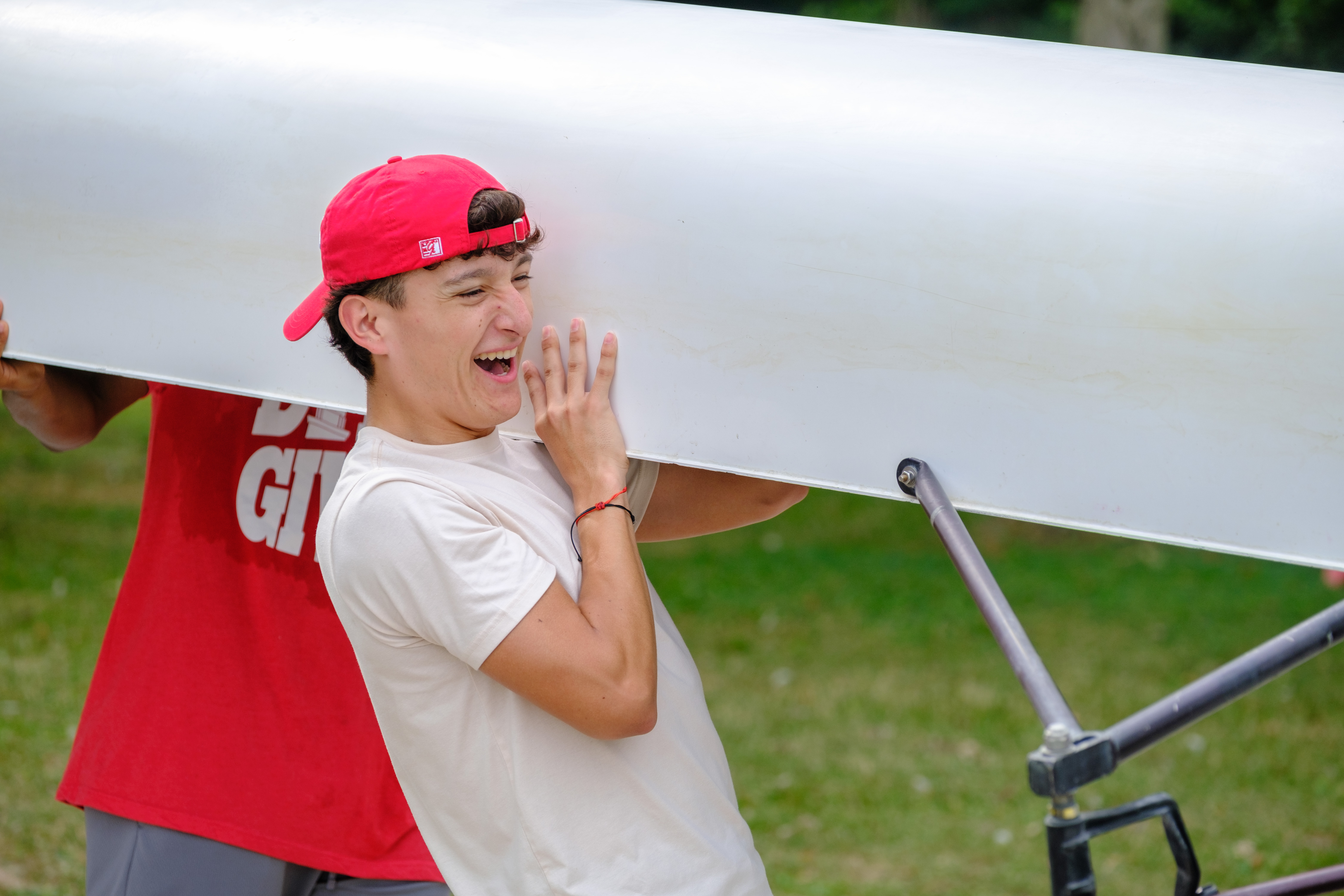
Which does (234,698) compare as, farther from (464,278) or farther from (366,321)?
(464,278)

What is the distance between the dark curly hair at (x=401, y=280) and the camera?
1.70 metres

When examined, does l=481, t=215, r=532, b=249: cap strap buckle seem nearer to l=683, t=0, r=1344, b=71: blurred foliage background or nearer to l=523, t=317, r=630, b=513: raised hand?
l=523, t=317, r=630, b=513: raised hand

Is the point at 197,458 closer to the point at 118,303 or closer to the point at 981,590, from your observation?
the point at 118,303

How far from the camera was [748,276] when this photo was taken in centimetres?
181

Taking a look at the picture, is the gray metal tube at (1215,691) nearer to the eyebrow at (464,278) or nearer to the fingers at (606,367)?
the fingers at (606,367)

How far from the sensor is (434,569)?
1.57m

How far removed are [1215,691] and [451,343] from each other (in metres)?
0.98

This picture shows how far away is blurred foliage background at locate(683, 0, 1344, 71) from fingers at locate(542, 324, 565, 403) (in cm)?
1369

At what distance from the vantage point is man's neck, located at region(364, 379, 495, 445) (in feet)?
5.70

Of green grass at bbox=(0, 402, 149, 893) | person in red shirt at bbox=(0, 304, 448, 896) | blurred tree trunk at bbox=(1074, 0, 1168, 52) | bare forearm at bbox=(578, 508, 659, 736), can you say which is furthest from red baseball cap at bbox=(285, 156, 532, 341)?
blurred tree trunk at bbox=(1074, 0, 1168, 52)

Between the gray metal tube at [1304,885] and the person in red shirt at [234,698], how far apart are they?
4.11ft

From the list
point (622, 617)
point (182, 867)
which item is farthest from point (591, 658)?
point (182, 867)

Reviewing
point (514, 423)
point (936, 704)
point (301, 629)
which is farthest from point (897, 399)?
point (936, 704)

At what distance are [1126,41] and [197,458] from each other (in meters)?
7.99
